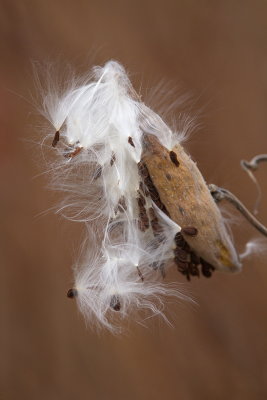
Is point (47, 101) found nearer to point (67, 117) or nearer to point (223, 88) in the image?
point (67, 117)

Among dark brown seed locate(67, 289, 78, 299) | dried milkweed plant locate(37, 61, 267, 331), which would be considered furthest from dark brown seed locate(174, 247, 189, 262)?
dark brown seed locate(67, 289, 78, 299)

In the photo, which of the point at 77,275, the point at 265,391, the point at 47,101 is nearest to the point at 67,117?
the point at 47,101

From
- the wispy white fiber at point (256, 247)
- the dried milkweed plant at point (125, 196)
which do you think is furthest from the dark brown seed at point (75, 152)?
the wispy white fiber at point (256, 247)

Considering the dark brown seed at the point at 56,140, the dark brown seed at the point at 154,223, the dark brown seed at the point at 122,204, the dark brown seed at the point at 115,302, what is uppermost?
the dark brown seed at the point at 56,140

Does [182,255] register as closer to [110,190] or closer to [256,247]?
[110,190]

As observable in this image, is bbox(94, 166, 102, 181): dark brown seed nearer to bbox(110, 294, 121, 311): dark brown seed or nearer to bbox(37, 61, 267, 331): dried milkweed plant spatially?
bbox(37, 61, 267, 331): dried milkweed plant

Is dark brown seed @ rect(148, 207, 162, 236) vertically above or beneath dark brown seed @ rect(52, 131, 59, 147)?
beneath

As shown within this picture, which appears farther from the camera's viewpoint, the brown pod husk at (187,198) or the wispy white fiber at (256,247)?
the wispy white fiber at (256,247)

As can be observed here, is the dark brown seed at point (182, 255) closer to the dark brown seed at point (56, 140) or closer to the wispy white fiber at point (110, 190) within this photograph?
the wispy white fiber at point (110, 190)
